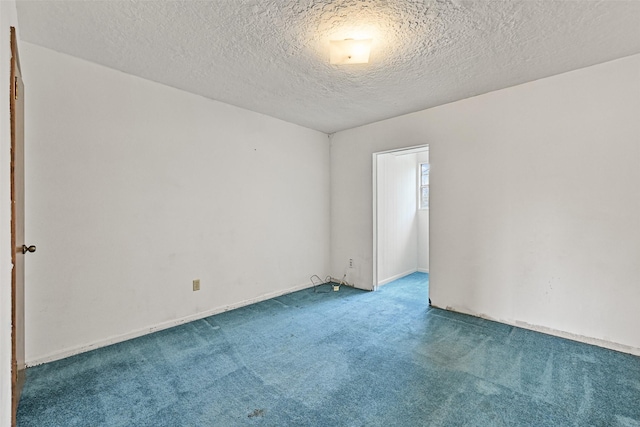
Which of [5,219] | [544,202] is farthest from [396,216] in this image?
[5,219]

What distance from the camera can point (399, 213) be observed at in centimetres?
483

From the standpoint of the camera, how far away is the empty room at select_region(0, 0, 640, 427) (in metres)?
1.76

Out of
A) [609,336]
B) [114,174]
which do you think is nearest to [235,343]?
[114,174]

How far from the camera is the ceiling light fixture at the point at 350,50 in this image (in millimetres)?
1996

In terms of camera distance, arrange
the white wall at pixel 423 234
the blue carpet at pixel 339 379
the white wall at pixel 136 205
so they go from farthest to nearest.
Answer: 1. the white wall at pixel 423 234
2. the white wall at pixel 136 205
3. the blue carpet at pixel 339 379

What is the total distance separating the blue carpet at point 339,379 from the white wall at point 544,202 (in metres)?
0.32

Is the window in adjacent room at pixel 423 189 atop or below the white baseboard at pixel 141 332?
atop

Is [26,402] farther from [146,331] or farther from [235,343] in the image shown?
[235,343]

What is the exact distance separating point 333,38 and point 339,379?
2.35 metres

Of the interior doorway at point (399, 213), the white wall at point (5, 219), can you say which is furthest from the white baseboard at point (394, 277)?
the white wall at point (5, 219)

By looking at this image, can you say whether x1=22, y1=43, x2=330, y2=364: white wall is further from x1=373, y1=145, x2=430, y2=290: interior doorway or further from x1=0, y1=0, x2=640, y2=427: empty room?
x1=373, y1=145, x2=430, y2=290: interior doorway

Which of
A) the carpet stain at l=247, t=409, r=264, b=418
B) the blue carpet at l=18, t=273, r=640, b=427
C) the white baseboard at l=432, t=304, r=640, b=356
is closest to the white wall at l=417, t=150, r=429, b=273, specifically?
the white baseboard at l=432, t=304, r=640, b=356

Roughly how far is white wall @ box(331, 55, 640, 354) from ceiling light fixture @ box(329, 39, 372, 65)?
1710mm

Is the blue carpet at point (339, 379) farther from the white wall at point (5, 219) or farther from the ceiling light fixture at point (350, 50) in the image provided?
the ceiling light fixture at point (350, 50)
